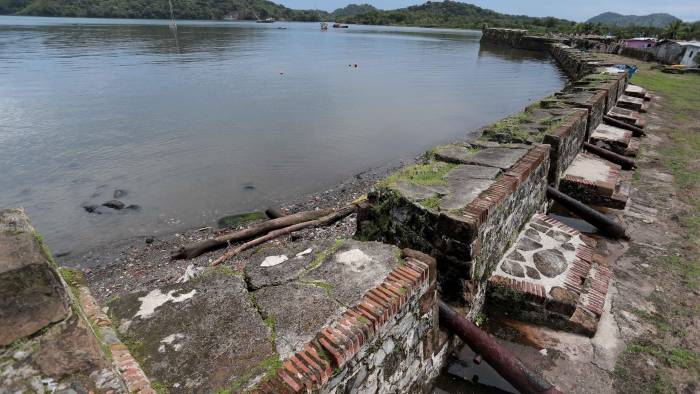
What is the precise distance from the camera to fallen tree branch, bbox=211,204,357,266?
7.95 metres

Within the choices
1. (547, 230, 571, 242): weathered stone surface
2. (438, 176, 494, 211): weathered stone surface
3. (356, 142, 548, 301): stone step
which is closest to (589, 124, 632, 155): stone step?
(356, 142, 548, 301): stone step

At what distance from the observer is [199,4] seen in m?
137

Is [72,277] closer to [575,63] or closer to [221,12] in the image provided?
[575,63]

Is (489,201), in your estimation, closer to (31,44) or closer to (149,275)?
(149,275)

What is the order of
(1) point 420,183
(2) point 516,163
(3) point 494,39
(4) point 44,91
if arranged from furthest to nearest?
(3) point 494,39 → (4) point 44,91 → (2) point 516,163 → (1) point 420,183

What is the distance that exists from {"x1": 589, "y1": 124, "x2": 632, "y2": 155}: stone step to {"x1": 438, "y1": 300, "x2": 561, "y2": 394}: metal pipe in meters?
8.30

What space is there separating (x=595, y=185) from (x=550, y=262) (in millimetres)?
3196

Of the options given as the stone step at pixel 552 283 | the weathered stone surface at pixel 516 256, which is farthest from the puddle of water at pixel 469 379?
the weathered stone surface at pixel 516 256

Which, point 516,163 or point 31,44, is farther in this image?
point 31,44

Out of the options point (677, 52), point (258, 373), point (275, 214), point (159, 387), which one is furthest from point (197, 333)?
point (677, 52)

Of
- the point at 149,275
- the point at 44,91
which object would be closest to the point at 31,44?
the point at 44,91

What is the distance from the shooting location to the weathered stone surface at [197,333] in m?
2.53

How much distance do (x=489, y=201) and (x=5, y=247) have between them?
4.17 m

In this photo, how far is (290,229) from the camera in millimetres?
9031
